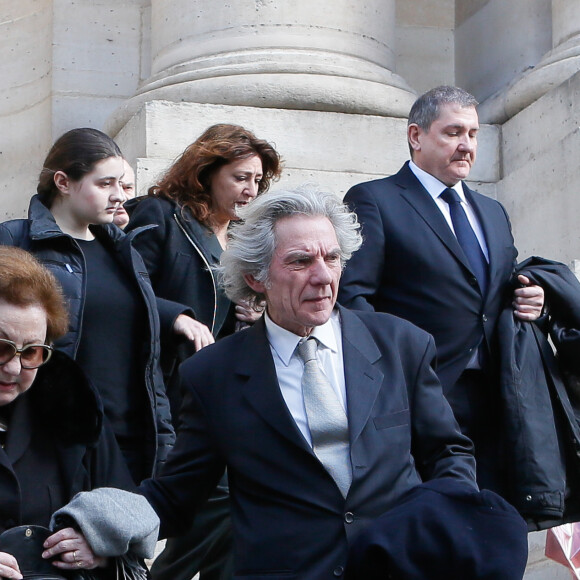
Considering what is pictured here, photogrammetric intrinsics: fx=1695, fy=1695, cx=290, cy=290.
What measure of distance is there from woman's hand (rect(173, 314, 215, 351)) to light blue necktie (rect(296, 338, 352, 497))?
3.57 ft

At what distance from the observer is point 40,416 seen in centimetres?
382

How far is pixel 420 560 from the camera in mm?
3324

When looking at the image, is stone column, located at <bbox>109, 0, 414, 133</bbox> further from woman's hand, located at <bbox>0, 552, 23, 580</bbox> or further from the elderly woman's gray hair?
woman's hand, located at <bbox>0, 552, 23, 580</bbox>

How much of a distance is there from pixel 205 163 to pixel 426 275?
85cm

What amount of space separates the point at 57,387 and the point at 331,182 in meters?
3.77

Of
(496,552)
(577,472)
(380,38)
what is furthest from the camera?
(380,38)

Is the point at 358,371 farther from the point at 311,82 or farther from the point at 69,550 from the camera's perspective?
the point at 311,82

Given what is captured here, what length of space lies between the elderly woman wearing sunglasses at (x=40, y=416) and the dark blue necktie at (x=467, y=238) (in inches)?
66.2

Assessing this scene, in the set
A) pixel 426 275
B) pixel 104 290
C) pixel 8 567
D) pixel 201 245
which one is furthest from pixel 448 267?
pixel 8 567

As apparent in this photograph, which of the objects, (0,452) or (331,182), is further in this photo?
(331,182)

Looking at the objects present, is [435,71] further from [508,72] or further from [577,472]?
[577,472]

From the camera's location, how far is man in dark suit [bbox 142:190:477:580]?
379 cm

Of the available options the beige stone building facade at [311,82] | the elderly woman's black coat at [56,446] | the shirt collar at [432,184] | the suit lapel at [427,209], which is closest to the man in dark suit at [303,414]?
the elderly woman's black coat at [56,446]

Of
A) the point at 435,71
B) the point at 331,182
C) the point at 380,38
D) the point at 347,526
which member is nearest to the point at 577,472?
the point at 347,526
